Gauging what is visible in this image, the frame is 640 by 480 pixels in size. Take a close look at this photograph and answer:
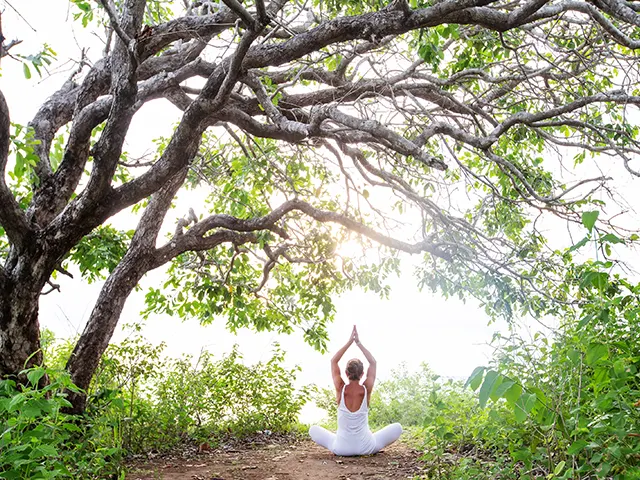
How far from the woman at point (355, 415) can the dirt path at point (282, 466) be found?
0.13 m

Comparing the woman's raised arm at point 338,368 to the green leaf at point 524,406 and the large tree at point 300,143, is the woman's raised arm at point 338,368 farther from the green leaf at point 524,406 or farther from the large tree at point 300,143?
the green leaf at point 524,406

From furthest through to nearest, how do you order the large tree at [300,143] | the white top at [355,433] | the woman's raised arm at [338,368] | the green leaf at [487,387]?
the woman's raised arm at [338,368] < the white top at [355,433] < the large tree at [300,143] < the green leaf at [487,387]

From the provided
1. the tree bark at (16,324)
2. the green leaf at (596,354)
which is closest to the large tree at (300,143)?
the tree bark at (16,324)

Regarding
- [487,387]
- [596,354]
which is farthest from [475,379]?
[596,354]

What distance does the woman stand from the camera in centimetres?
684

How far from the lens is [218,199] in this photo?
854 centimetres

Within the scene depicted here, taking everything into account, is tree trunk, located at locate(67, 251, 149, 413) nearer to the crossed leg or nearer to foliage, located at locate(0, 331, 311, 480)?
foliage, located at locate(0, 331, 311, 480)

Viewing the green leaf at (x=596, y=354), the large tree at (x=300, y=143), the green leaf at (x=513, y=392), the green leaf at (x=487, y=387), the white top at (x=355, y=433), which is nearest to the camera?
the green leaf at (x=487, y=387)

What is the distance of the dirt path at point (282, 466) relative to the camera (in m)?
5.69

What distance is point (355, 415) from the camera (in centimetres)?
676

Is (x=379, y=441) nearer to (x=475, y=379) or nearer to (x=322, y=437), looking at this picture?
(x=322, y=437)

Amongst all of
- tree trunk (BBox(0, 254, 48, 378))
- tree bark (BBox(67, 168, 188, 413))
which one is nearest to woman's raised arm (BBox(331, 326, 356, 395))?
tree bark (BBox(67, 168, 188, 413))

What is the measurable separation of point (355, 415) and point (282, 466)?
1065 mm

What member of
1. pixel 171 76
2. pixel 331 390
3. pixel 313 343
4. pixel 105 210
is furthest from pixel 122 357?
pixel 331 390
